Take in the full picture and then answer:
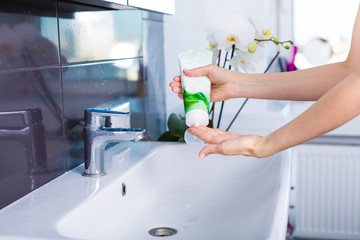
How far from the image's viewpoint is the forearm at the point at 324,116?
648 millimetres

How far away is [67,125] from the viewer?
3.45 ft

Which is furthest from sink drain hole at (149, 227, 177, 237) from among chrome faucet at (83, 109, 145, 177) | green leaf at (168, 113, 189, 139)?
green leaf at (168, 113, 189, 139)

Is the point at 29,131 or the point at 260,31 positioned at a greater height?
the point at 260,31

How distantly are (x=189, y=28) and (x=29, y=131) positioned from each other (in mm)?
1031

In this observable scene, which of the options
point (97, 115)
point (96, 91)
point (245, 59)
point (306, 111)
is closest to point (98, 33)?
point (96, 91)

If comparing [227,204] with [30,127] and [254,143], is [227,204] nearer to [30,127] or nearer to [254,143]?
[254,143]

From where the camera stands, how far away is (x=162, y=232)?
0.96 metres

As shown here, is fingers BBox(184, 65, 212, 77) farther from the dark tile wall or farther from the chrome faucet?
the dark tile wall

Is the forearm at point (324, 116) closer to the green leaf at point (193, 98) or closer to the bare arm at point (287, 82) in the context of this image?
the green leaf at point (193, 98)

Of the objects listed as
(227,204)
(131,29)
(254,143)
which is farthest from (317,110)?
(131,29)

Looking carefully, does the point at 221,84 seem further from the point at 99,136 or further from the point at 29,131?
the point at 29,131

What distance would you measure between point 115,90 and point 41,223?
0.61 metres

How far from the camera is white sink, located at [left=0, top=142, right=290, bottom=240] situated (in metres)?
0.77

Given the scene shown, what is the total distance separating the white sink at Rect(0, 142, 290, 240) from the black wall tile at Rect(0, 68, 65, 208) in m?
0.03
